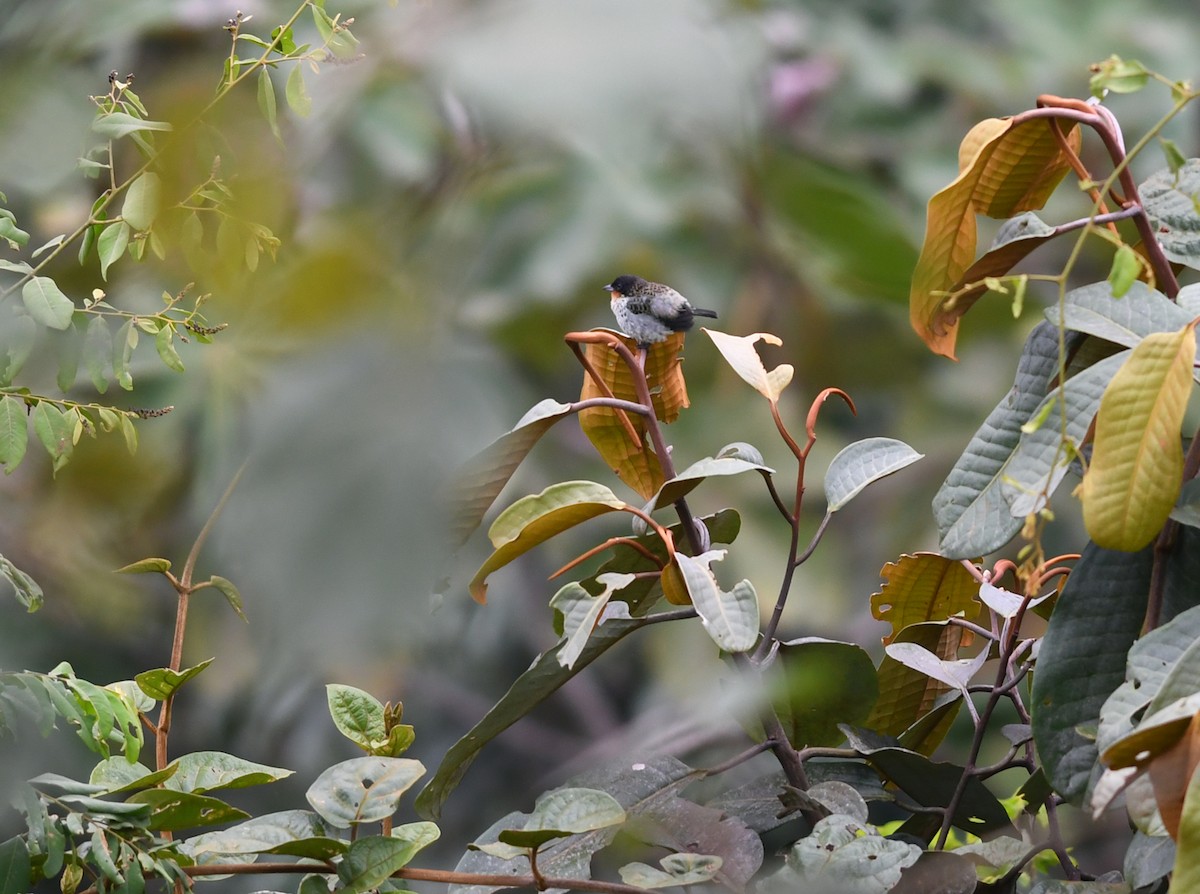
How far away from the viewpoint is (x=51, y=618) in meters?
0.46

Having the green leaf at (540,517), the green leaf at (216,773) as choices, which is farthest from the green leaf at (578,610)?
the green leaf at (216,773)

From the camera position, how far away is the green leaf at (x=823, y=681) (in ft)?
1.49

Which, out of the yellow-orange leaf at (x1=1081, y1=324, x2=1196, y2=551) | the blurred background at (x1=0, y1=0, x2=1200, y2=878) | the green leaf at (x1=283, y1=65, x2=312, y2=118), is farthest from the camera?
the yellow-orange leaf at (x1=1081, y1=324, x2=1196, y2=551)

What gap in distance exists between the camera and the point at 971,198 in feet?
1.35

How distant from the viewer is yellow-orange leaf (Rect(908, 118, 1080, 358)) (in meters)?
0.40

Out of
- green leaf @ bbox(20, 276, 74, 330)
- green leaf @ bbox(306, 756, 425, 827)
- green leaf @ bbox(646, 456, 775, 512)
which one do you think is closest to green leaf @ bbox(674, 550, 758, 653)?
green leaf @ bbox(646, 456, 775, 512)

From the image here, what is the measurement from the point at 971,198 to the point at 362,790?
1.02 feet

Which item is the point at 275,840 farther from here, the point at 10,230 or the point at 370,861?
the point at 10,230

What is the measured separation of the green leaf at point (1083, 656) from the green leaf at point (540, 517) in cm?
16

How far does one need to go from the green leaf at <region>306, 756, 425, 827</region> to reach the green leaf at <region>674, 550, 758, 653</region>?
122 mm

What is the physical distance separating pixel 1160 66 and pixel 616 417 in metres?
0.35

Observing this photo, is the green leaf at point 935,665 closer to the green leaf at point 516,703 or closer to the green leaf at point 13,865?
the green leaf at point 516,703

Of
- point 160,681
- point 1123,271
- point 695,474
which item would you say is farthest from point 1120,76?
point 160,681

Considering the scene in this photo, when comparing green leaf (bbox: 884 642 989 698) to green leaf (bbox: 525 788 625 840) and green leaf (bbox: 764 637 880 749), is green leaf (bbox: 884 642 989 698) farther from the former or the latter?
green leaf (bbox: 525 788 625 840)
